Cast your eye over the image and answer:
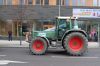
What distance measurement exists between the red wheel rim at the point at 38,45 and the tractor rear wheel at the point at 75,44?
152cm

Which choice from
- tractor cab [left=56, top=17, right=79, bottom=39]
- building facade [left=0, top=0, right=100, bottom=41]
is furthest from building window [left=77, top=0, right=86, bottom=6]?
tractor cab [left=56, top=17, right=79, bottom=39]

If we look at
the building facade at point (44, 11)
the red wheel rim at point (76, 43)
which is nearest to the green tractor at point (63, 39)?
the red wheel rim at point (76, 43)

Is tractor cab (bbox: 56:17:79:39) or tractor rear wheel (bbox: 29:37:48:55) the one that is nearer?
tractor rear wheel (bbox: 29:37:48:55)

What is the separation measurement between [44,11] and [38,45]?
2128 centimetres

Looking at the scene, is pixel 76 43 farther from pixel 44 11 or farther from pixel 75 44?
pixel 44 11

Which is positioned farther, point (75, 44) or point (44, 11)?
point (44, 11)

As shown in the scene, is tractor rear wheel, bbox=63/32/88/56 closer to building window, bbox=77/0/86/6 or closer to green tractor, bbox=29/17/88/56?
green tractor, bbox=29/17/88/56

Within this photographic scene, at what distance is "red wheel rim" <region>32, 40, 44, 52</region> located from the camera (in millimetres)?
22564

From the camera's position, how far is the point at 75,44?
22.8 m

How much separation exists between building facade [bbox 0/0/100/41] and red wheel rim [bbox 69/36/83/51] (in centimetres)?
2058

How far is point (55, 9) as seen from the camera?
144 feet

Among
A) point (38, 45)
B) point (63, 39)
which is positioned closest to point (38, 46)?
point (38, 45)

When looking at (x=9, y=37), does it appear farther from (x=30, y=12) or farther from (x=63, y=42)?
(x=63, y=42)

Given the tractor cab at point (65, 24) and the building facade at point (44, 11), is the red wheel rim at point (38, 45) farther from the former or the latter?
the building facade at point (44, 11)
